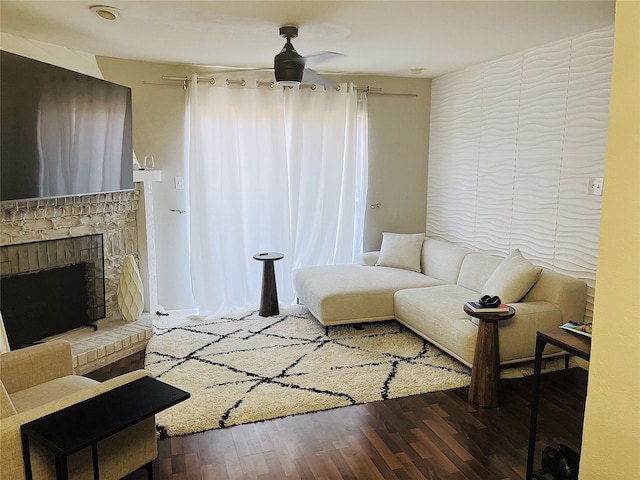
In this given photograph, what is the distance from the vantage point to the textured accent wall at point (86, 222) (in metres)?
3.41

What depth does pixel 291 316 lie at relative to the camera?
186 inches

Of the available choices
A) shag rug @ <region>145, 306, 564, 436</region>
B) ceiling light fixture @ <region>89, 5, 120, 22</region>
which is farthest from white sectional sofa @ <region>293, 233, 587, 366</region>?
ceiling light fixture @ <region>89, 5, 120, 22</region>

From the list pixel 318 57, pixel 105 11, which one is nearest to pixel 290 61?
pixel 318 57

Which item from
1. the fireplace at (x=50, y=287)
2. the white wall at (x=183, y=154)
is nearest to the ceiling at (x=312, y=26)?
the white wall at (x=183, y=154)

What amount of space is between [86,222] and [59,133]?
0.85 meters

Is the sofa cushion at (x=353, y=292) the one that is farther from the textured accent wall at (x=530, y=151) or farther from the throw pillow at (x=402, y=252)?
the textured accent wall at (x=530, y=151)

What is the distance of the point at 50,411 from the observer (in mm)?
1809

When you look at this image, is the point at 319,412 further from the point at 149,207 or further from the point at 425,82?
the point at 425,82

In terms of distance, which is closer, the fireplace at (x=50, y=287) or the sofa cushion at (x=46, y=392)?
the sofa cushion at (x=46, y=392)

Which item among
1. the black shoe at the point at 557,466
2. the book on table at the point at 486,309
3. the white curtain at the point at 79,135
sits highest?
the white curtain at the point at 79,135

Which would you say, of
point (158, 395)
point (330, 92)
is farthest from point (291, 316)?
point (158, 395)

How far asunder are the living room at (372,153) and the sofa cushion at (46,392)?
2.41 metres

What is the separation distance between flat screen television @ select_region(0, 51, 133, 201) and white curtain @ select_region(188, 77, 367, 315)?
83 centimetres

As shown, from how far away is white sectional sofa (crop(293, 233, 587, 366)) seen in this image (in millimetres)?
→ 3312
